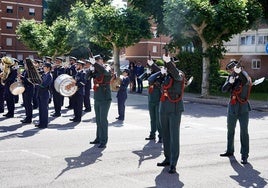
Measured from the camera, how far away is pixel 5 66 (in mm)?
15258

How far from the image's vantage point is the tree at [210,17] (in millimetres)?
23188

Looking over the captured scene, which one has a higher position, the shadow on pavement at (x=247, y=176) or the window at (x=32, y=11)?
the window at (x=32, y=11)

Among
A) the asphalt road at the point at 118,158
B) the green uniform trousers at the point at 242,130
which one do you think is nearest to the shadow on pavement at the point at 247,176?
the asphalt road at the point at 118,158

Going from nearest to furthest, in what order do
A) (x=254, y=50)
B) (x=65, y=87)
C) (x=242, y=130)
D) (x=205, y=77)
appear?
1. (x=242, y=130)
2. (x=65, y=87)
3. (x=205, y=77)
4. (x=254, y=50)

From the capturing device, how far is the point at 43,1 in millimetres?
82125

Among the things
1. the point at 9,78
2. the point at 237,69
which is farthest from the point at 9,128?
the point at 237,69

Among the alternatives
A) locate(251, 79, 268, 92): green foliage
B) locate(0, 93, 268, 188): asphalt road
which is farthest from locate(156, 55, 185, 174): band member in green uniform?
locate(251, 79, 268, 92): green foliage

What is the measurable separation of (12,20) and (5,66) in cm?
6200

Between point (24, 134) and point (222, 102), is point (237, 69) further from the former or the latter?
point (222, 102)

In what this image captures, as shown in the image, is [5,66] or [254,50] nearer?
[5,66]

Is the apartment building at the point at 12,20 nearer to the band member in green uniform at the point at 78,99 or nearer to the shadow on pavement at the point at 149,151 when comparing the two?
the band member in green uniform at the point at 78,99

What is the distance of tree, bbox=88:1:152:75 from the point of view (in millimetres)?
29281

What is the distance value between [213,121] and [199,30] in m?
9.18

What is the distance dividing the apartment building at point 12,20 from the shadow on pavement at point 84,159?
6600cm
